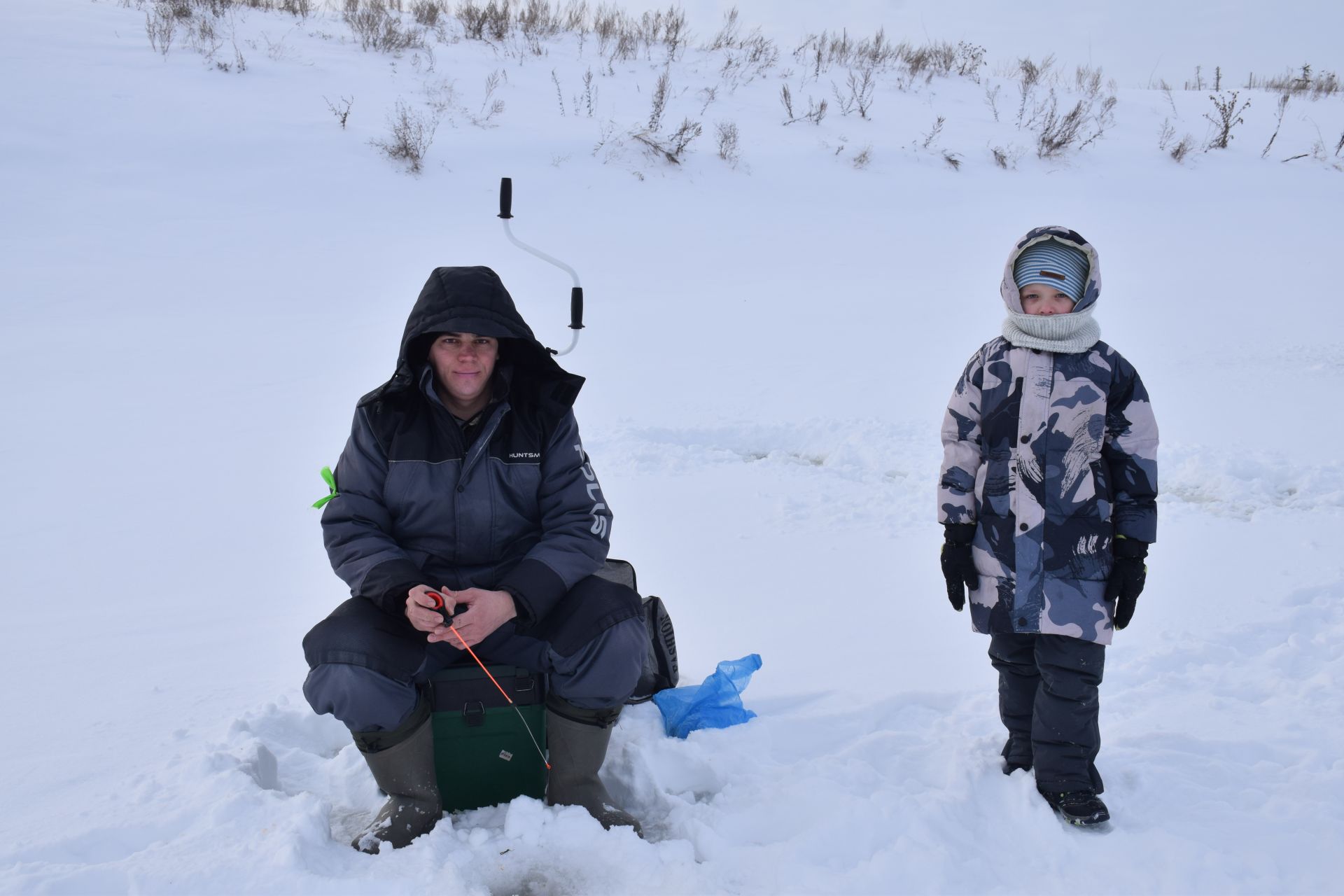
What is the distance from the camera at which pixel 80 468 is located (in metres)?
4.60

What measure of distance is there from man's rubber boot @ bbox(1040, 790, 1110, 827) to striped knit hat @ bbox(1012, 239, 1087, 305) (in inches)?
47.9

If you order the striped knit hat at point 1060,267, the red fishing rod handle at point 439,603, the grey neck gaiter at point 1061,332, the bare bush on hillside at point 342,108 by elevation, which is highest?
the bare bush on hillside at point 342,108

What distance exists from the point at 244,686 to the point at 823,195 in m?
9.63

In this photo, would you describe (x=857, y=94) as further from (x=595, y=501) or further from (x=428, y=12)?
(x=595, y=501)

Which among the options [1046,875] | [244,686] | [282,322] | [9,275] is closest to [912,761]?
[1046,875]

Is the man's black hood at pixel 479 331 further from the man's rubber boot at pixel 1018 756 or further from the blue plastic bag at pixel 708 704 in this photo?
the man's rubber boot at pixel 1018 756

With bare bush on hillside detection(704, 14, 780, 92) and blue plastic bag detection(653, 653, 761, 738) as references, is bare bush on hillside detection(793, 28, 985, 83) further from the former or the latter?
blue plastic bag detection(653, 653, 761, 738)

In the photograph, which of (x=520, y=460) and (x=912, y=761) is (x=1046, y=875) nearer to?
(x=912, y=761)

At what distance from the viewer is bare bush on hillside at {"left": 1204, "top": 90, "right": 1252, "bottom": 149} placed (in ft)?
43.7

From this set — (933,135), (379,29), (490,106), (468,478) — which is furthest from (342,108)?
(468,478)

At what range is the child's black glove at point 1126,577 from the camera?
2.22 m

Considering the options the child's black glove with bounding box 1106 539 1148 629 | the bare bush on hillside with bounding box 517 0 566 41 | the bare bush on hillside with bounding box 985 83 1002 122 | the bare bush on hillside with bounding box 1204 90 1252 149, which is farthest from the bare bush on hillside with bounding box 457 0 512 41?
the child's black glove with bounding box 1106 539 1148 629

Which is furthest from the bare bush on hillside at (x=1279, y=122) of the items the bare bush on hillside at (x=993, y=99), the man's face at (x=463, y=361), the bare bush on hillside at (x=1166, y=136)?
the man's face at (x=463, y=361)

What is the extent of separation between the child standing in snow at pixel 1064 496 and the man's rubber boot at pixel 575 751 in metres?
1.03
